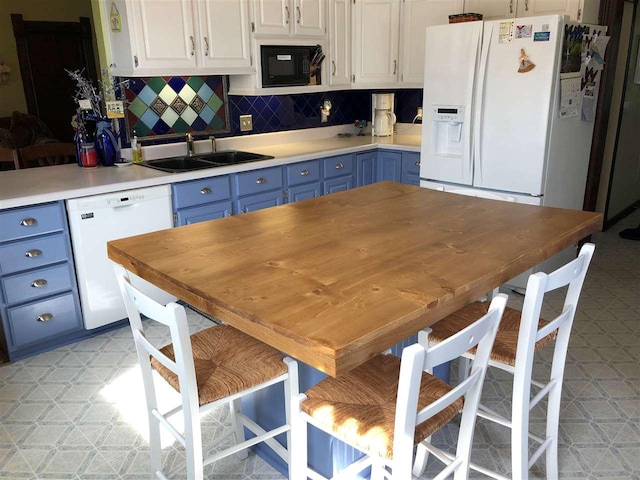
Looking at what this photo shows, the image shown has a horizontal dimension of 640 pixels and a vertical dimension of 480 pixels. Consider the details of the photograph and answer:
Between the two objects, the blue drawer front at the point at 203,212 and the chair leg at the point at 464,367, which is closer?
the chair leg at the point at 464,367

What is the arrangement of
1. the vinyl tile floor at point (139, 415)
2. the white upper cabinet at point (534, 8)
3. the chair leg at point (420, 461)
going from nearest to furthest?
the chair leg at point (420, 461), the vinyl tile floor at point (139, 415), the white upper cabinet at point (534, 8)

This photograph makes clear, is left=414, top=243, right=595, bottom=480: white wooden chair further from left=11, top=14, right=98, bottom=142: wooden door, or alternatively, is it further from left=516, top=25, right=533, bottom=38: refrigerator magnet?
left=11, top=14, right=98, bottom=142: wooden door

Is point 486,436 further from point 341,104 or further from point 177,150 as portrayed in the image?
point 341,104

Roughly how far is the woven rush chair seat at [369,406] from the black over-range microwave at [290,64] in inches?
109

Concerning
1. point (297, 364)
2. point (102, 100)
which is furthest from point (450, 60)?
point (297, 364)

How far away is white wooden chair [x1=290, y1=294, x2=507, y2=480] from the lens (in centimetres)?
123

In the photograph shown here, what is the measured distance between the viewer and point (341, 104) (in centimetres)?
500

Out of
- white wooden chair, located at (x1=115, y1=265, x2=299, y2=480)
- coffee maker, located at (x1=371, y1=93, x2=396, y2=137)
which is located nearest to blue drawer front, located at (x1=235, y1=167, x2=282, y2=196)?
coffee maker, located at (x1=371, y1=93, x2=396, y2=137)

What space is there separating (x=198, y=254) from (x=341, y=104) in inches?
139

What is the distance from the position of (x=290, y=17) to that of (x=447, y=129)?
1.40 meters

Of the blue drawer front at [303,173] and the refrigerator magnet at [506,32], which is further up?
the refrigerator magnet at [506,32]

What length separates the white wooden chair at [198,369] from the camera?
146 centimetres

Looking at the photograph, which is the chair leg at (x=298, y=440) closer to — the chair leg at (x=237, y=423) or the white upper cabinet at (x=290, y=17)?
the chair leg at (x=237, y=423)

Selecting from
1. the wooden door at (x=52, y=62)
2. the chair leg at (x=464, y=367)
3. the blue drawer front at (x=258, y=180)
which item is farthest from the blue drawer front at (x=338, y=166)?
the wooden door at (x=52, y=62)
